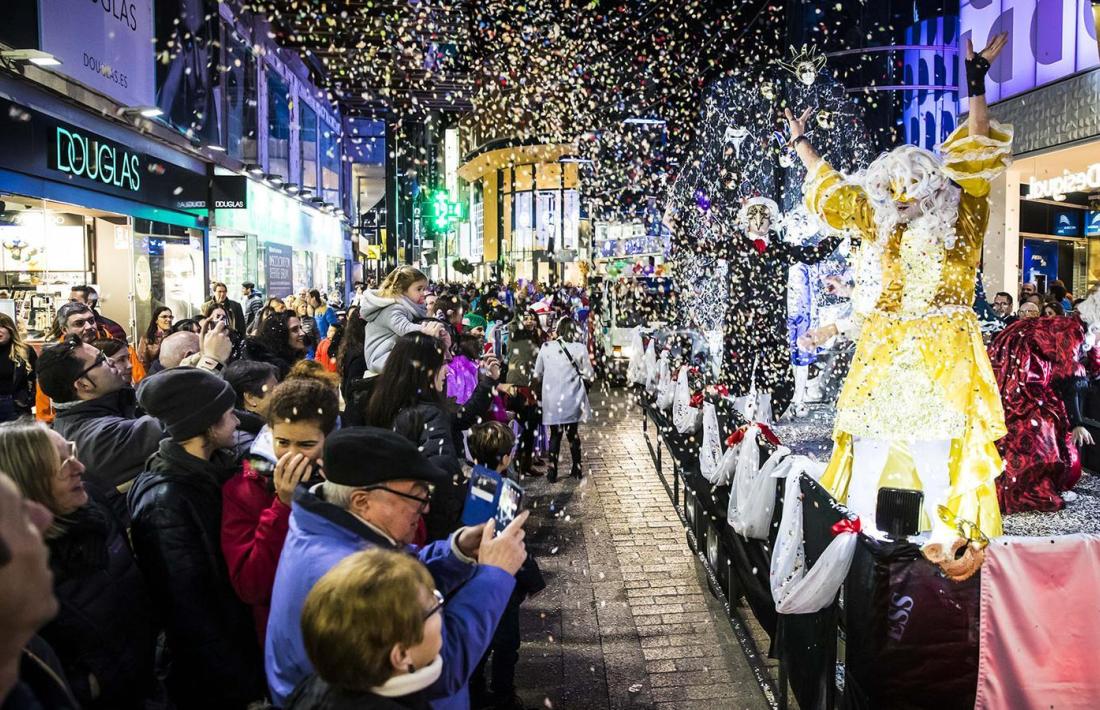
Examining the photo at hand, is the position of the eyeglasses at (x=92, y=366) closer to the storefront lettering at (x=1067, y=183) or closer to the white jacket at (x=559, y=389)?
the white jacket at (x=559, y=389)

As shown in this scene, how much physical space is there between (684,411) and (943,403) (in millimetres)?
3551

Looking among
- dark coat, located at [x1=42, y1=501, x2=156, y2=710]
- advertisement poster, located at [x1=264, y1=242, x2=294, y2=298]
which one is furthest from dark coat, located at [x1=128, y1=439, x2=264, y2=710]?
advertisement poster, located at [x1=264, y1=242, x2=294, y2=298]

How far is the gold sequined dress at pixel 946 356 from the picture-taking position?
408 centimetres

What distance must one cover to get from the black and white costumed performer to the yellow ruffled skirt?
2928 mm

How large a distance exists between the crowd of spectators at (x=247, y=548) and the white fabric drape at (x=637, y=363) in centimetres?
950

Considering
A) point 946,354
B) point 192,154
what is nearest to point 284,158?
point 192,154

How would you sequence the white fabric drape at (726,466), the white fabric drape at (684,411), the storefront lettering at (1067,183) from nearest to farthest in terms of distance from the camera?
1. the white fabric drape at (726,466)
2. the white fabric drape at (684,411)
3. the storefront lettering at (1067,183)

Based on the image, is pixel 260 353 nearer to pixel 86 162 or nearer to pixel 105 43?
pixel 105 43

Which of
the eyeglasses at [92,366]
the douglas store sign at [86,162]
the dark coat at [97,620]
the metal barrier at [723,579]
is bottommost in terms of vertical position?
the metal barrier at [723,579]

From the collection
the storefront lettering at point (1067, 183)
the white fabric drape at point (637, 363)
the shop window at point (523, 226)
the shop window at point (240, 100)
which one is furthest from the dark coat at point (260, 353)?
the shop window at point (523, 226)

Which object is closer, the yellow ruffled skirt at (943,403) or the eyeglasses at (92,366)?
the eyeglasses at (92,366)

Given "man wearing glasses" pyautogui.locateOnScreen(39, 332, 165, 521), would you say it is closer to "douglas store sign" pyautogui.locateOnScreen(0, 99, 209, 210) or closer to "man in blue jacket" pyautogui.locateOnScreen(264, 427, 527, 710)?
"man in blue jacket" pyautogui.locateOnScreen(264, 427, 527, 710)

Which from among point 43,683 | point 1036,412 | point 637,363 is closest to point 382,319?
point 43,683

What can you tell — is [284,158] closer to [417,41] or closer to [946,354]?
[417,41]
